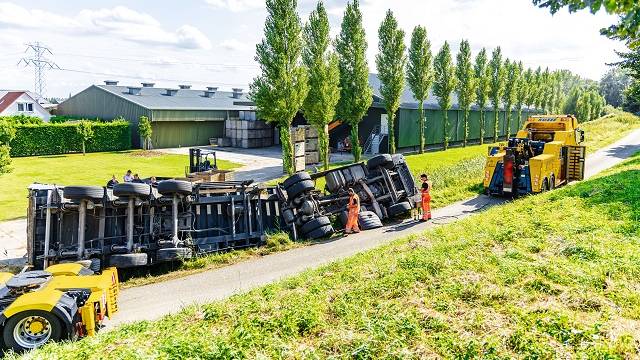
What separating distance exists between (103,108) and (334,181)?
40.1 metres

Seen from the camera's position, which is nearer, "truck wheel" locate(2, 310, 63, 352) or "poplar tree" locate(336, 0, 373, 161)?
"truck wheel" locate(2, 310, 63, 352)

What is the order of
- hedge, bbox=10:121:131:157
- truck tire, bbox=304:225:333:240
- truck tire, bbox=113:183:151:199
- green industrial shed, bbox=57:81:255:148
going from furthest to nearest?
1. green industrial shed, bbox=57:81:255:148
2. hedge, bbox=10:121:131:157
3. truck tire, bbox=304:225:333:240
4. truck tire, bbox=113:183:151:199

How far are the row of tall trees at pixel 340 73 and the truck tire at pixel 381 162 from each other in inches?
461

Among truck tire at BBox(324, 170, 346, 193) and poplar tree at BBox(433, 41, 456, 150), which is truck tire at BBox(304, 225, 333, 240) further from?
poplar tree at BBox(433, 41, 456, 150)

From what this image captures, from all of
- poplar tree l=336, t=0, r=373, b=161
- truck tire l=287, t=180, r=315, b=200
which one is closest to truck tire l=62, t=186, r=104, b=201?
truck tire l=287, t=180, r=315, b=200

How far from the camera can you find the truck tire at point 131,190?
12.2 metres

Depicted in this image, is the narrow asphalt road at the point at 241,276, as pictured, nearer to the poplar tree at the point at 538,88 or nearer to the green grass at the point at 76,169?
the green grass at the point at 76,169

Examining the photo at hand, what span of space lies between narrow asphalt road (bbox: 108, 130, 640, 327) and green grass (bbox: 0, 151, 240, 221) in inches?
445

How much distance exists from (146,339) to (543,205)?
12.1 meters

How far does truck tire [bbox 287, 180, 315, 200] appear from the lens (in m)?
15.0

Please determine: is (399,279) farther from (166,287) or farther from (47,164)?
(47,164)

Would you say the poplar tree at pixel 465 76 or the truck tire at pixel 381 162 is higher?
the poplar tree at pixel 465 76

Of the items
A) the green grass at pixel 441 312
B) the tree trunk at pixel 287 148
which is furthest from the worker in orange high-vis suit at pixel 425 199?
the tree trunk at pixel 287 148

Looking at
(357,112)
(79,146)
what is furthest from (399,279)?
(79,146)
